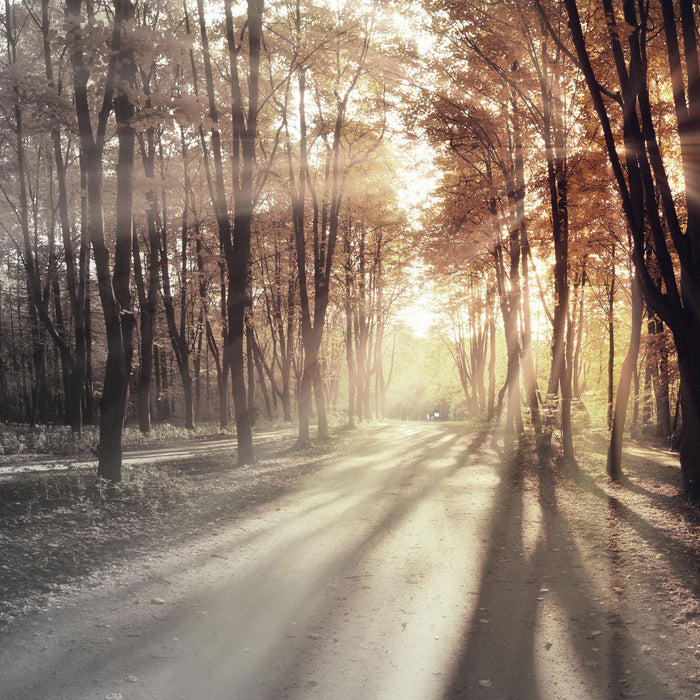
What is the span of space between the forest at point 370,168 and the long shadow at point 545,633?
3956 mm

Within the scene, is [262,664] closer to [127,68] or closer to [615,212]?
[127,68]

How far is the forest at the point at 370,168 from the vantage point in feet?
28.9

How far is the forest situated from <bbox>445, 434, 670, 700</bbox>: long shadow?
396 centimetres

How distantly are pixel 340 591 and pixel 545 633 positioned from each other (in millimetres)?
1852

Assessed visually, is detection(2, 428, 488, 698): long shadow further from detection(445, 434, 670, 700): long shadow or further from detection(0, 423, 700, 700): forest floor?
detection(445, 434, 670, 700): long shadow

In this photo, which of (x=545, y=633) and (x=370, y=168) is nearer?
(x=545, y=633)

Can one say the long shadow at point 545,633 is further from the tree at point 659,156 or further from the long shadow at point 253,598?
the tree at point 659,156

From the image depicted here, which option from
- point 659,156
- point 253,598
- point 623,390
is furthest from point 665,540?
point 659,156

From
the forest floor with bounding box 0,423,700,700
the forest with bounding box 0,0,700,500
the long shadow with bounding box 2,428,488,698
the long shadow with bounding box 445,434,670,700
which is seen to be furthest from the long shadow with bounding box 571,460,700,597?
the long shadow with bounding box 2,428,488,698

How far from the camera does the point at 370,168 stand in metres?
21.2

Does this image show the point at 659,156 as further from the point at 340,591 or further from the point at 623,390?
the point at 340,591

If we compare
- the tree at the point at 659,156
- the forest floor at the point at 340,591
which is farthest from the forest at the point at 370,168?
the forest floor at the point at 340,591

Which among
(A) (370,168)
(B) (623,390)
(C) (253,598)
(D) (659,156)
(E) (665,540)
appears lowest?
(E) (665,540)

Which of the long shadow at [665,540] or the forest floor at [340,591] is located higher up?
the forest floor at [340,591]
